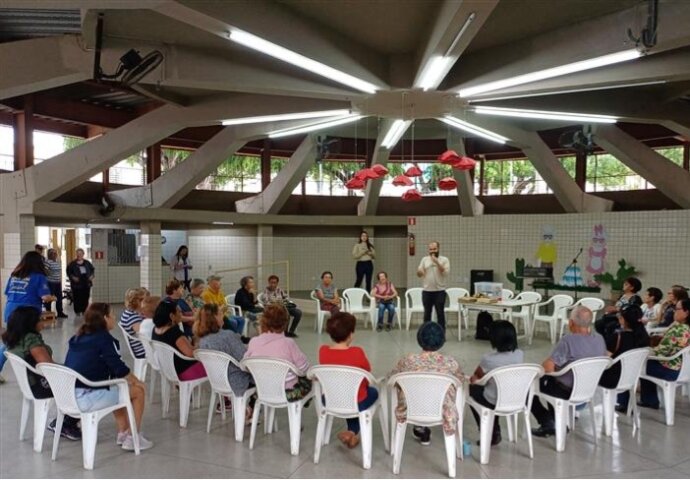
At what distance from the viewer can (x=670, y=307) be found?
5.28 metres

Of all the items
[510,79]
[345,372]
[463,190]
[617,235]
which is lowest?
[345,372]

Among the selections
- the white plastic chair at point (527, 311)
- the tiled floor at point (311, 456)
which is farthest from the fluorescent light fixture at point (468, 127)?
the tiled floor at point (311, 456)

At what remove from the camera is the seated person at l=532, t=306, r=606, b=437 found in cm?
365

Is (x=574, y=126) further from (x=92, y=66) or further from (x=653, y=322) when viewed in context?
(x=92, y=66)

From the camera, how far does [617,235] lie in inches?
367

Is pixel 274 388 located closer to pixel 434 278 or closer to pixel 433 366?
pixel 433 366

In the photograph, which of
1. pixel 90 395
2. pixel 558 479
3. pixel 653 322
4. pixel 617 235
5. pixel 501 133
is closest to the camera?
pixel 558 479

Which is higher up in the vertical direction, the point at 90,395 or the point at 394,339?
the point at 90,395

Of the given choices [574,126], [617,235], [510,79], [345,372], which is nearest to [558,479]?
[345,372]

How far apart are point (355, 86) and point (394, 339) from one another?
394 cm

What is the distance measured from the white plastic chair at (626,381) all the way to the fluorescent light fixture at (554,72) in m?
2.58

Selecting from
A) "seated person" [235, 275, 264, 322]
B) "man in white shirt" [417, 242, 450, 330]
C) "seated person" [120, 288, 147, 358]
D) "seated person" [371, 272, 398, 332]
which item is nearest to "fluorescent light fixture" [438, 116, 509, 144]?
"man in white shirt" [417, 242, 450, 330]

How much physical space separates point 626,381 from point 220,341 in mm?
3322

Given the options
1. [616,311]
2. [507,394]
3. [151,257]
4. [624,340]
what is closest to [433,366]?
[507,394]
